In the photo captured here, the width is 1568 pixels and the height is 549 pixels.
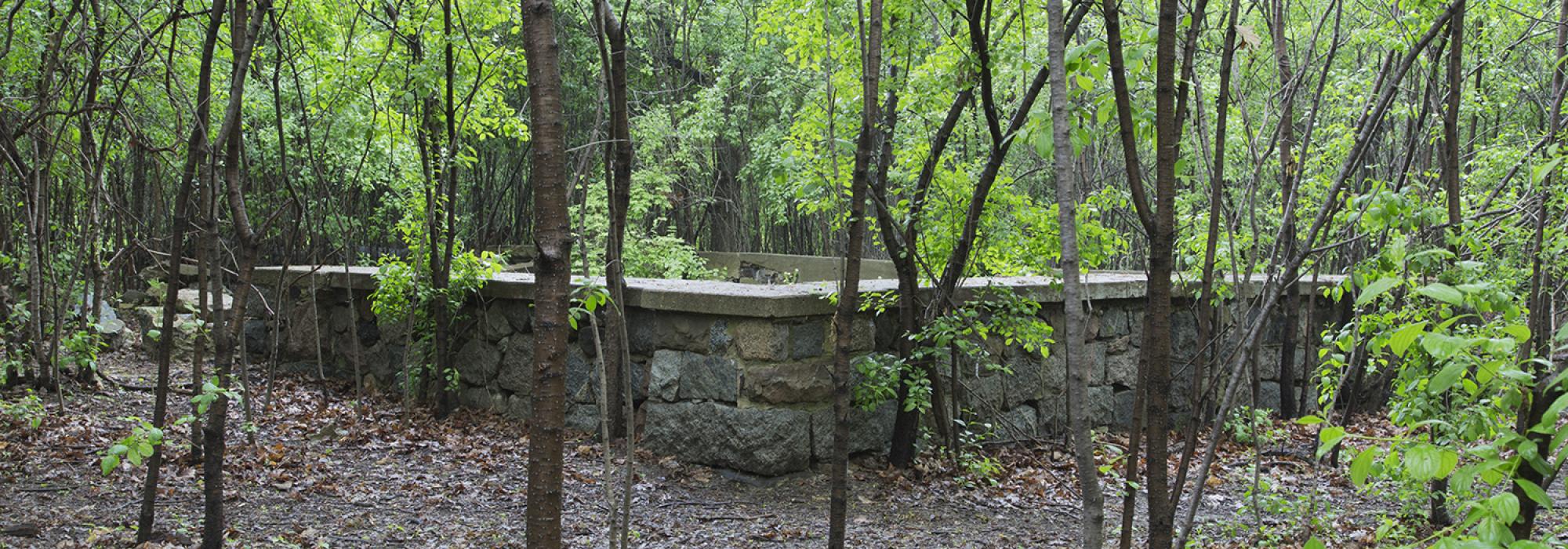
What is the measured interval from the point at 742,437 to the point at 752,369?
0.93 ft

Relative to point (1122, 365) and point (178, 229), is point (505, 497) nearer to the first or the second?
point (178, 229)

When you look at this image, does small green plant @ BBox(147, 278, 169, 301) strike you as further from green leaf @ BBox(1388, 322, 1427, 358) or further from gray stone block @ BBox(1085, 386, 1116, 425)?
green leaf @ BBox(1388, 322, 1427, 358)

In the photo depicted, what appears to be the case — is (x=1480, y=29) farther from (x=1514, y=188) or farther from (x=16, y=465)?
(x=16, y=465)

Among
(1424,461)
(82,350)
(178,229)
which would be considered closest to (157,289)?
(82,350)

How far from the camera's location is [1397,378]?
6.70 ft

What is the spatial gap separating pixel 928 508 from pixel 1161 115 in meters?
2.43

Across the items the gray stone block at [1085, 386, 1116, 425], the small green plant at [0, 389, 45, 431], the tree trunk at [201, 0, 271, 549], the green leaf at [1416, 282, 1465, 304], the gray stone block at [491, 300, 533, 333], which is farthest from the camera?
the gray stone block at [1085, 386, 1116, 425]

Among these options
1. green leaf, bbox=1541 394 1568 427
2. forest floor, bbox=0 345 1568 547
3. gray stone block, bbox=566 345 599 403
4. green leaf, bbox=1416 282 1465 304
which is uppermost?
green leaf, bbox=1416 282 1465 304

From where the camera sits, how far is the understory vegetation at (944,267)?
6.26 ft

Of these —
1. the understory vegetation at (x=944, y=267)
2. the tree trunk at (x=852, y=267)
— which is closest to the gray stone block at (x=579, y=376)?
the understory vegetation at (x=944, y=267)

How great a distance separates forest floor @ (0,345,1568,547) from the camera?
11.1 ft

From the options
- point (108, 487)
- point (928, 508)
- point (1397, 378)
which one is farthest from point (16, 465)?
point (1397, 378)

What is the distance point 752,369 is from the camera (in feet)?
14.0

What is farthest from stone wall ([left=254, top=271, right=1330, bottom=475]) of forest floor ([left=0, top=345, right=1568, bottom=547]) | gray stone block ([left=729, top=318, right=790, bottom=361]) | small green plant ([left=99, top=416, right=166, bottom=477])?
small green plant ([left=99, top=416, right=166, bottom=477])
